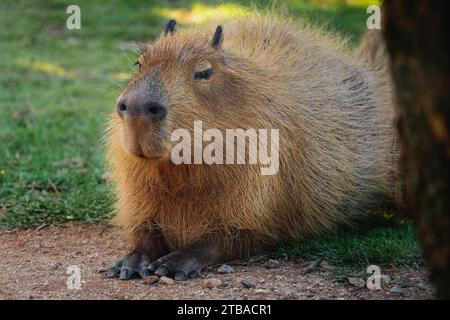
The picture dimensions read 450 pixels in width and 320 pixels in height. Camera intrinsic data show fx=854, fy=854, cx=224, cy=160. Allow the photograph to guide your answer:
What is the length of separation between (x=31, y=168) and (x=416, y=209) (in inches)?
170

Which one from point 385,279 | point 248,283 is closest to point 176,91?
point 248,283

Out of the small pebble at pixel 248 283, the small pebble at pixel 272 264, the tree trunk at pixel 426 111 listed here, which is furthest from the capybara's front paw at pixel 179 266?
the tree trunk at pixel 426 111

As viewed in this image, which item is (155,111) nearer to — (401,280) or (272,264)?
(272,264)

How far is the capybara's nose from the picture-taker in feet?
13.8

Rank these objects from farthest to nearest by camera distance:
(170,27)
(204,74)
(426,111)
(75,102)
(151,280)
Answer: (75,102) → (170,27) → (204,74) → (151,280) → (426,111)

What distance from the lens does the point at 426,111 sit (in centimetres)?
294

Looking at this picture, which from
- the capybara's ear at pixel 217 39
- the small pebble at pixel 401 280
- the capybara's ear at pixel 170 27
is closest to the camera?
the small pebble at pixel 401 280

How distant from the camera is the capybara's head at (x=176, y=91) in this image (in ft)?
13.9

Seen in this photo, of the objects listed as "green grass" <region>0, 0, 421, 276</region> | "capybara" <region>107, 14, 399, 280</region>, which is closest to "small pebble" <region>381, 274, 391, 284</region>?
"green grass" <region>0, 0, 421, 276</region>

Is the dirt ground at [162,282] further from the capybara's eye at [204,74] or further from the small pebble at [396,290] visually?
the capybara's eye at [204,74]

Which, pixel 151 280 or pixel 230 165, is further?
pixel 230 165

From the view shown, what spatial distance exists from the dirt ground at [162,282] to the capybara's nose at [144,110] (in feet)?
2.81

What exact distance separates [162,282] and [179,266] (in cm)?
18

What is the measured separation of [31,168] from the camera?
6.81 metres
